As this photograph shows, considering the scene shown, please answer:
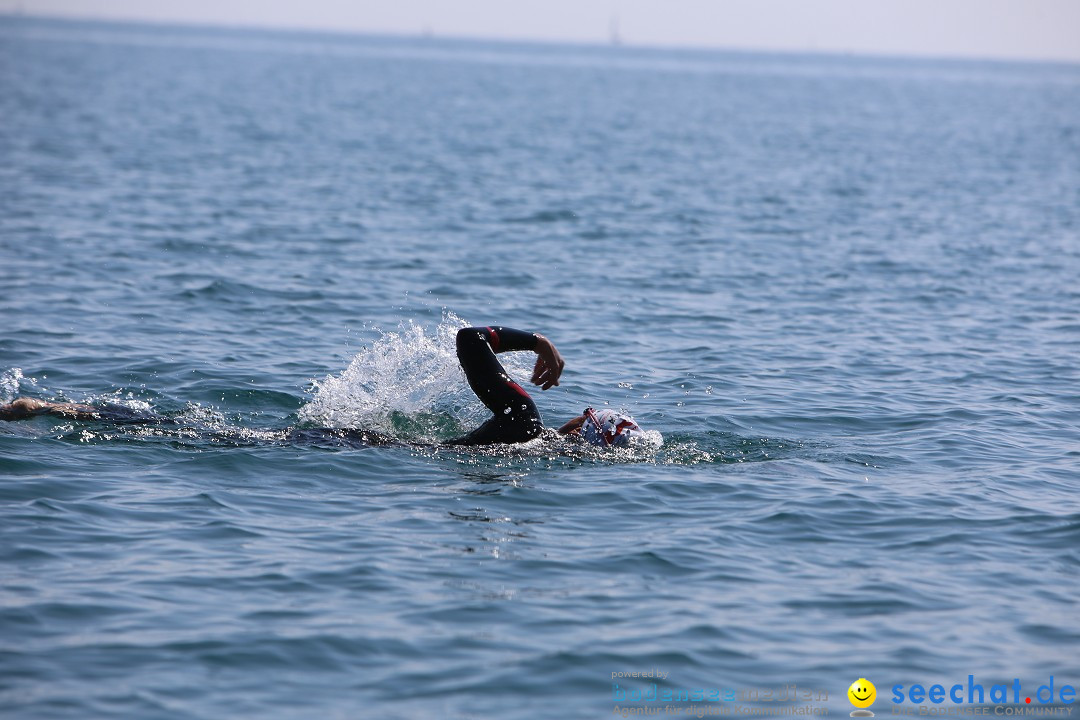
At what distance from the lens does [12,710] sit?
7.18 m

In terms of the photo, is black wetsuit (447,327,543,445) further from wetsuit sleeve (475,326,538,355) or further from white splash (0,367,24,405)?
white splash (0,367,24,405)

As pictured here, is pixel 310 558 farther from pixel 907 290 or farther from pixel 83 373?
pixel 907 290

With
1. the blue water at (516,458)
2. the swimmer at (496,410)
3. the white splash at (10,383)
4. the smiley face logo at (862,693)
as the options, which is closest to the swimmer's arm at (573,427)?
the swimmer at (496,410)

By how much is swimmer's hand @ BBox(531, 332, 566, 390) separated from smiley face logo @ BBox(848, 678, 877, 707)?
4592 mm

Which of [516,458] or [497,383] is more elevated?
[497,383]

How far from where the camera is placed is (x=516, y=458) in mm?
12141

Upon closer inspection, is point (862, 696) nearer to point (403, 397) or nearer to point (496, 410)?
point (496, 410)

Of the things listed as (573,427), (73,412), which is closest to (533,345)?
(573,427)

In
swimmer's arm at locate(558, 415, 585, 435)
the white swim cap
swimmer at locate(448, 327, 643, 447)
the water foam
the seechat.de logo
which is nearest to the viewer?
the seechat.de logo

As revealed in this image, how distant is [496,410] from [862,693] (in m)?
5.18

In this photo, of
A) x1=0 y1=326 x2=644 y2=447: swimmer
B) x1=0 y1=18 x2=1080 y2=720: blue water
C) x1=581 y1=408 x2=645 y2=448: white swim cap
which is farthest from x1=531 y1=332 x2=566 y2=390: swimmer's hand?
x1=0 y1=18 x2=1080 y2=720: blue water

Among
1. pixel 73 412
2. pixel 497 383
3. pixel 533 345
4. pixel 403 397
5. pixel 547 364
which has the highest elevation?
pixel 533 345

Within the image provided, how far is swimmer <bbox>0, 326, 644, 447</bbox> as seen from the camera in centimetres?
1173

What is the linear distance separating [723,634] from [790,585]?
114 cm
